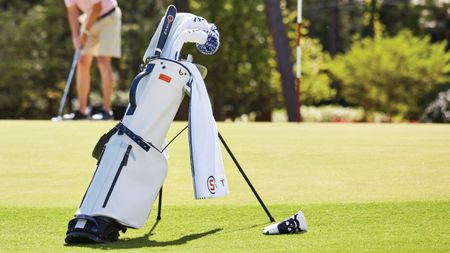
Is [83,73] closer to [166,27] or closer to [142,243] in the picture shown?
[166,27]

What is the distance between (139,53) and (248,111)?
5.34m

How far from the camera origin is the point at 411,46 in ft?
116

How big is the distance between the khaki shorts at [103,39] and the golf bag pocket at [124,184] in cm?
695

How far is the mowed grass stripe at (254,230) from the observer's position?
19.2 ft

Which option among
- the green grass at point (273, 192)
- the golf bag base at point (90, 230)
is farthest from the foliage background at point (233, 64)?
the golf bag base at point (90, 230)

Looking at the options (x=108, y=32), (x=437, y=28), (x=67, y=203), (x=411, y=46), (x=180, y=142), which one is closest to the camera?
(x=67, y=203)

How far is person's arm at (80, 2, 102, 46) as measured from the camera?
13.0 metres

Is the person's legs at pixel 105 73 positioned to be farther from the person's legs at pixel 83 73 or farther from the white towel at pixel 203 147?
the white towel at pixel 203 147

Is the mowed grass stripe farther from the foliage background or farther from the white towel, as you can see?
the foliage background

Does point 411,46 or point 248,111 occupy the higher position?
point 411,46

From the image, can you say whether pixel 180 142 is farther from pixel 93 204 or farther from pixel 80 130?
pixel 93 204

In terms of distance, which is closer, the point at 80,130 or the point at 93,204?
the point at 93,204

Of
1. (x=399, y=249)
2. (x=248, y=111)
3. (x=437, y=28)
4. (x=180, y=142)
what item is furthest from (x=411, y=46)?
(x=399, y=249)

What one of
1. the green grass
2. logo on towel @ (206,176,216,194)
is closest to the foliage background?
the green grass
